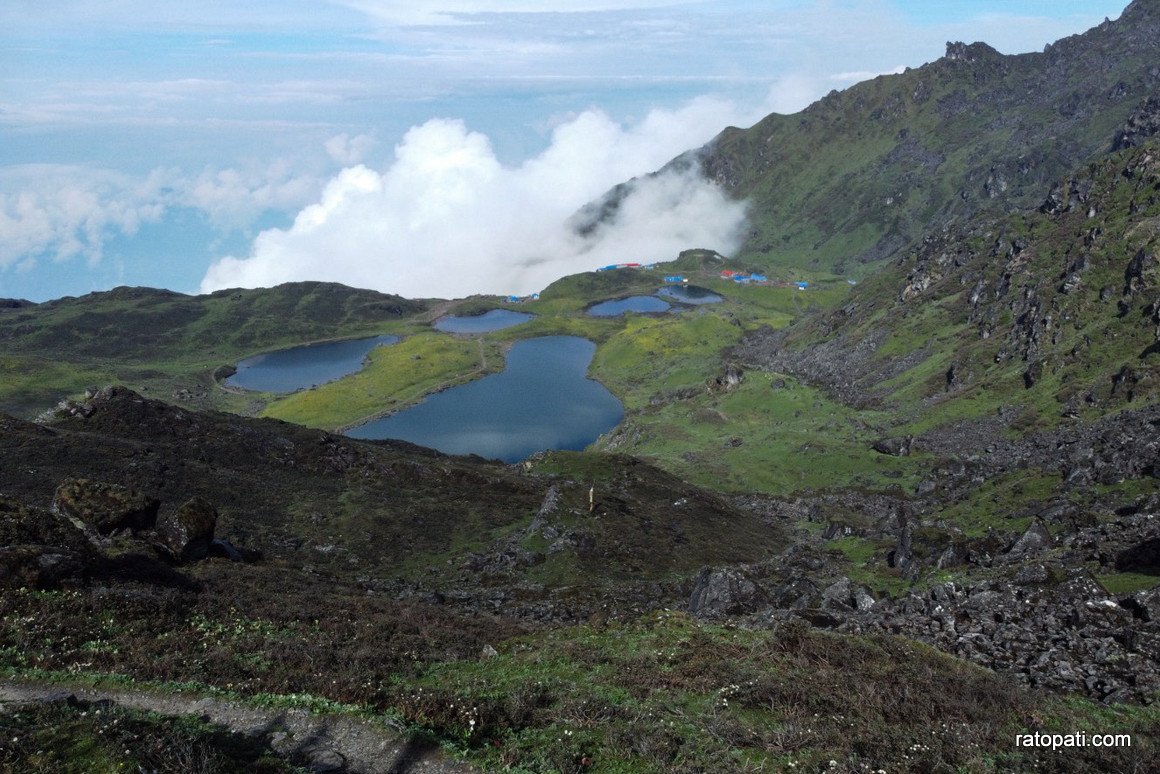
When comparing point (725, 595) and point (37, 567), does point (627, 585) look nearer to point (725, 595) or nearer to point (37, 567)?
point (725, 595)

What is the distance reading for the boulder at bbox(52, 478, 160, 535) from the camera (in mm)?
44094

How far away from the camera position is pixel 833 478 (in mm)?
105438

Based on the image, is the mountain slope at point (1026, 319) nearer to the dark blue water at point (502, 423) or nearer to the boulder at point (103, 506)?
the dark blue water at point (502, 423)

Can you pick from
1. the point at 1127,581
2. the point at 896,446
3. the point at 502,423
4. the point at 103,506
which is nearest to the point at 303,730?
the point at 103,506

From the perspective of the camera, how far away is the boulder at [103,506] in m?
44.1

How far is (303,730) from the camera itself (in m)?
20.5

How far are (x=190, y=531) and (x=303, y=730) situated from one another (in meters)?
29.6

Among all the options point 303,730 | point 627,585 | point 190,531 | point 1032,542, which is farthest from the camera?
point 627,585

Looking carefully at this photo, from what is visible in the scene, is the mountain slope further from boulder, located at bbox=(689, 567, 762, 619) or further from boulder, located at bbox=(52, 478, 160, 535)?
boulder, located at bbox=(52, 478, 160, 535)

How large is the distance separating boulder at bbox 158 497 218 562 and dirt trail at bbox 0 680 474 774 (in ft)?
74.8

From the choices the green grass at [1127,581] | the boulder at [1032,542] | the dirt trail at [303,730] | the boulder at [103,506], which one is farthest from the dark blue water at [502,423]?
the dirt trail at [303,730]

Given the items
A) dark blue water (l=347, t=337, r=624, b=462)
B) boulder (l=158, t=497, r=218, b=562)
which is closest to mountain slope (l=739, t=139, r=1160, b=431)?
dark blue water (l=347, t=337, r=624, b=462)

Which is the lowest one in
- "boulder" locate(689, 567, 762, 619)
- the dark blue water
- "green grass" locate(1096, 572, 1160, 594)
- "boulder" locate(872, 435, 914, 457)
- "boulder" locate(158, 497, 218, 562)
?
the dark blue water

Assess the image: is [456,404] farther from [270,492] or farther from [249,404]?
[270,492]
